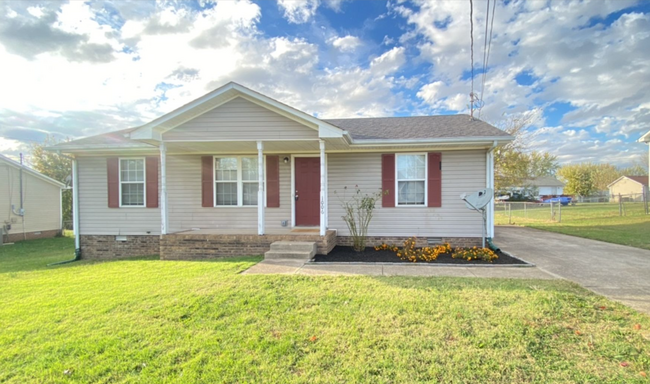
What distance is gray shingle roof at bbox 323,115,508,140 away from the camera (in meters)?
7.29

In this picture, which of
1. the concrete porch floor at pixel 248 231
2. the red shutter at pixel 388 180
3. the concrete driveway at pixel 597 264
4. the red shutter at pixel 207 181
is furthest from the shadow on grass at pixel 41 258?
the concrete driveway at pixel 597 264

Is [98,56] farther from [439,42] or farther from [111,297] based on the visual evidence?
[439,42]

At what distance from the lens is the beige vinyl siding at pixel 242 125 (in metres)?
6.53

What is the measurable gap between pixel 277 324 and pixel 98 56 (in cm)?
1192

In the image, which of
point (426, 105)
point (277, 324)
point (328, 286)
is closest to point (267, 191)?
point (328, 286)

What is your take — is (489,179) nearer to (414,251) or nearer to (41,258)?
(414,251)

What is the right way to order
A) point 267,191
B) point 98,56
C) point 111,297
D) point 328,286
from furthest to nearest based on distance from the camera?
point 98,56, point 267,191, point 328,286, point 111,297

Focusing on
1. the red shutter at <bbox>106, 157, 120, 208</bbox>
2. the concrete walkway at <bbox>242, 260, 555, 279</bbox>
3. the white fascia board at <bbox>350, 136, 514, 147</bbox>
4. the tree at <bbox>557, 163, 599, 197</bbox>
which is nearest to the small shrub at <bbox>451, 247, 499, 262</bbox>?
the concrete walkway at <bbox>242, 260, 555, 279</bbox>

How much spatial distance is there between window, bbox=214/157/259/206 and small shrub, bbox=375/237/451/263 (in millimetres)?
3986

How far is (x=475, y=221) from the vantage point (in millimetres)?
7555

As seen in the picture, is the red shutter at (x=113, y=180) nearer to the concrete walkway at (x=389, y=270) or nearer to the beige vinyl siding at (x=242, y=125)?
the beige vinyl siding at (x=242, y=125)

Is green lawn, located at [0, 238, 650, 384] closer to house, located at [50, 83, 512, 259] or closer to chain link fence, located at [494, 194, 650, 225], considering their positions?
house, located at [50, 83, 512, 259]

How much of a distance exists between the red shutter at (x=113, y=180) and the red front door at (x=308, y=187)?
5390 mm

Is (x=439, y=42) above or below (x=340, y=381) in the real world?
above
